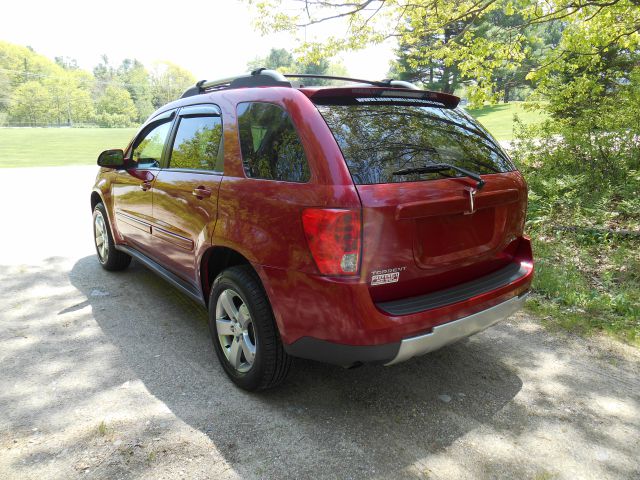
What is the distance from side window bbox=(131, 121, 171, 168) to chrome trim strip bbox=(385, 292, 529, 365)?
263 centimetres

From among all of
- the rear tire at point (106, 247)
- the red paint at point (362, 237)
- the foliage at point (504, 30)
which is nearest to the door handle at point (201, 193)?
the red paint at point (362, 237)

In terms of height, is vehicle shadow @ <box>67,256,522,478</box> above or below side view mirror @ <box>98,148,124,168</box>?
below

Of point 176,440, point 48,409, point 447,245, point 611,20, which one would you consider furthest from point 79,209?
point 611,20

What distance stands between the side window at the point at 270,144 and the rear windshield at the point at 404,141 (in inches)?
8.8

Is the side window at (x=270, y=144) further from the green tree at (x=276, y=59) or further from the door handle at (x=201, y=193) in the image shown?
the green tree at (x=276, y=59)

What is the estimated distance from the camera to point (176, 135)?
148 inches

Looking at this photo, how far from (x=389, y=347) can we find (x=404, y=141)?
1.10m

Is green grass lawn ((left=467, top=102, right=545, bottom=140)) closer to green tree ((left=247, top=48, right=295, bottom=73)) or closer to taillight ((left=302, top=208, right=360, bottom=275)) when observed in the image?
taillight ((left=302, top=208, right=360, bottom=275))

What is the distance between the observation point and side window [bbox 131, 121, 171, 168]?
3992mm

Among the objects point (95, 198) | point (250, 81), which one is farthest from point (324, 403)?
point (95, 198)

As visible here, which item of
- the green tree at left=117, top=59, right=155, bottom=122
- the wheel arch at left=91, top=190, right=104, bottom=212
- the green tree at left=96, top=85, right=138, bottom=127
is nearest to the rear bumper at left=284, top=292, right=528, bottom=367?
the wheel arch at left=91, top=190, right=104, bottom=212

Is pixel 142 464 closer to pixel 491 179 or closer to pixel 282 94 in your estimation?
pixel 282 94

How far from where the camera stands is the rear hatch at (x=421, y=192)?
90.7 inches

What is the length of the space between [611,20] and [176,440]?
→ 30.5 ft
